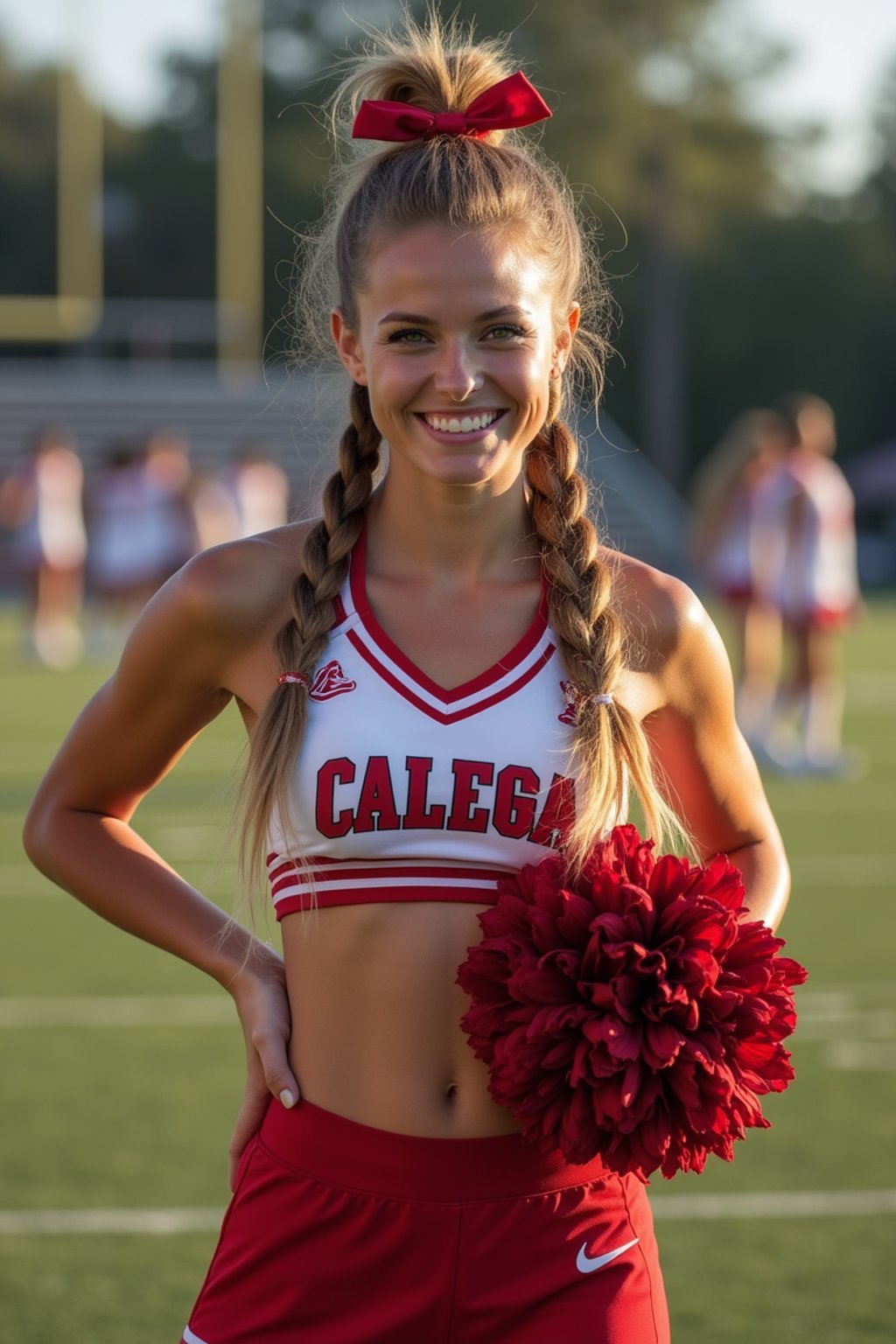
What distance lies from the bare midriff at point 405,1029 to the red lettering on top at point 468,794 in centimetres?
8

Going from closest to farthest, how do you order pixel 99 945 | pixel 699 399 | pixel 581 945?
pixel 581 945 → pixel 99 945 → pixel 699 399

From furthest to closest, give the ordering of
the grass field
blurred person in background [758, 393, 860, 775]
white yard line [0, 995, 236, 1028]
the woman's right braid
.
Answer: blurred person in background [758, 393, 860, 775]
white yard line [0, 995, 236, 1028]
the grass field
the woman's right braid

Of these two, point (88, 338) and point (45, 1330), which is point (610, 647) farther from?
point (88, 338)

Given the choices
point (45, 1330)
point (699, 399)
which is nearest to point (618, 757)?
point (45, 1330)

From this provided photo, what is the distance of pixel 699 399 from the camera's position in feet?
140

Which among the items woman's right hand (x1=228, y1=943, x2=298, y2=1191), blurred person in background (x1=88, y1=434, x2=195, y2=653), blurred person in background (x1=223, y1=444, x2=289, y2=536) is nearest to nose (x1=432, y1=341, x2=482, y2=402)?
woman's right hand (x1=228, y1=943, x2=298, y2=1191)

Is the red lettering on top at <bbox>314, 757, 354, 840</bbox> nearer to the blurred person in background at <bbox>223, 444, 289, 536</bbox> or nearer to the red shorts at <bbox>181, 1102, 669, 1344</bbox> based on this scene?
the red shorts at <bbox>181, 1102, 669, 1344</bbox>

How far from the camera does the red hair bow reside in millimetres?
2152

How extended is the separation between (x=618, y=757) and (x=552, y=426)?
420 millimetres

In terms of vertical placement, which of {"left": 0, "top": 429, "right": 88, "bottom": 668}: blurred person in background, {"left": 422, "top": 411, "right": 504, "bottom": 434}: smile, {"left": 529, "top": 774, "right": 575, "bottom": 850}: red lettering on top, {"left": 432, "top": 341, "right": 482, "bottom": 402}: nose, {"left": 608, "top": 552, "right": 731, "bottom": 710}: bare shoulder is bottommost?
{"left": 0, "top": 429, "right": 88, "bottom": 668}: blurred person in background

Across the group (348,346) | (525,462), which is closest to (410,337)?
(348,346)

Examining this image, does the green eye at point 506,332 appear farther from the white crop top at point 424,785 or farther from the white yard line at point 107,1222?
the white yard line at point 107,1222

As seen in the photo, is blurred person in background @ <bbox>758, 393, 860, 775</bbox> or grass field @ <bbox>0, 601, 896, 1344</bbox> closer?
grass field @ <bbox>0, 601, 896, 1344</bbox>

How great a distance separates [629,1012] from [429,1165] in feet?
0.87
